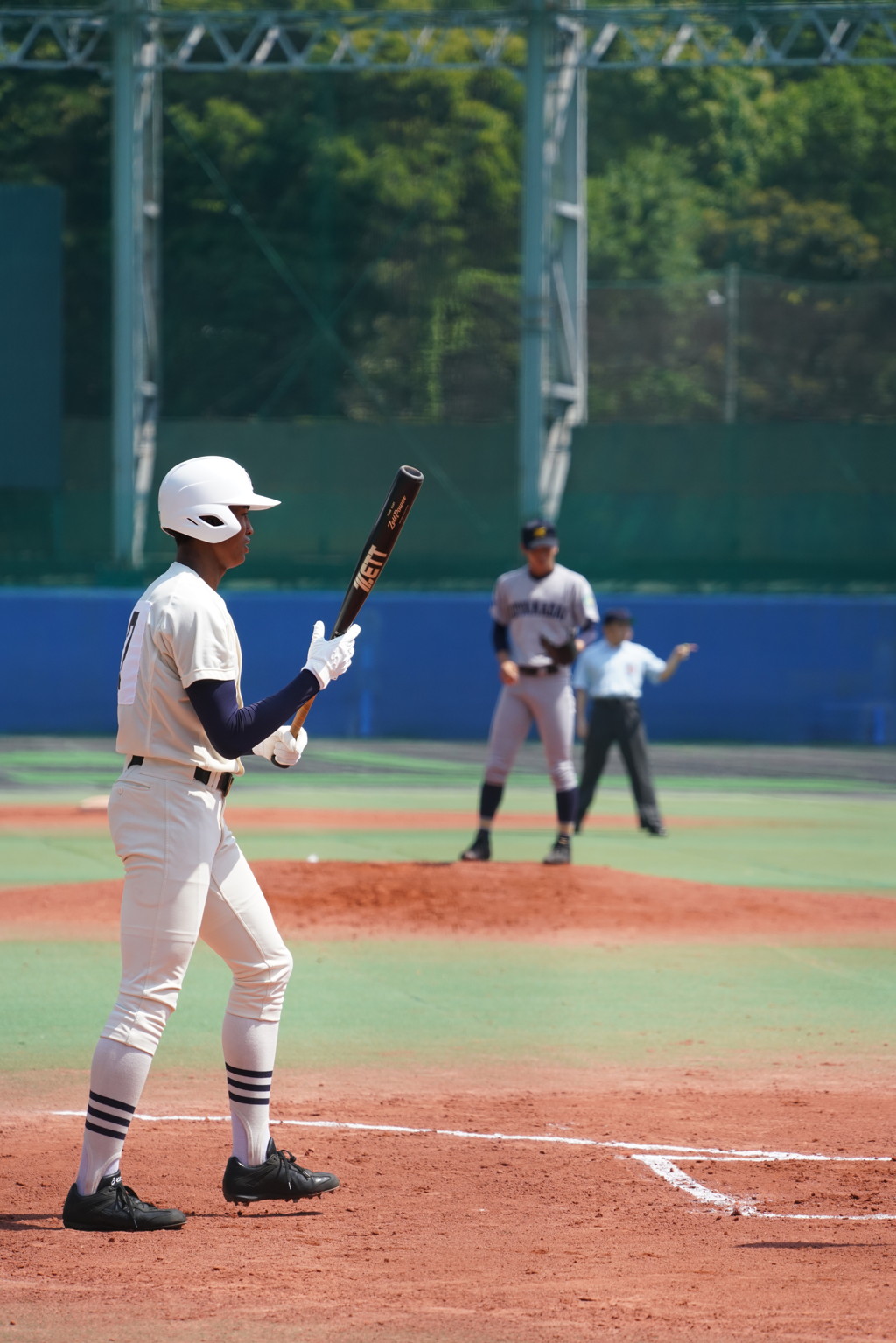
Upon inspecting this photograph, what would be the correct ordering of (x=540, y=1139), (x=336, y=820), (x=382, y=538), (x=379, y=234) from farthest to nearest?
(x=379, y=234) → (x=336, y=820) → (x=540, y=1139) → (x=382, y=538)

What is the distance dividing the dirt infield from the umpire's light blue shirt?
2880 mm

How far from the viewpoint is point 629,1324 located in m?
4.35

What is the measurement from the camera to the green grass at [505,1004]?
7.78m

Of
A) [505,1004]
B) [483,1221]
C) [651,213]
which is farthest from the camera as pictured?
[651,213]

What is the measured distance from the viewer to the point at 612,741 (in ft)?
48.8

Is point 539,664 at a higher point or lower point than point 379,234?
lower

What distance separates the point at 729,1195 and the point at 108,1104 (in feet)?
6.08

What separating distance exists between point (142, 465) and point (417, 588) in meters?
4.51

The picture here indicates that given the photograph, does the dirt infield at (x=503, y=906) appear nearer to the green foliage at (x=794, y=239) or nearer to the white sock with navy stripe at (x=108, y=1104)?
the white sock with navy stripe at (x=108, y=1104)

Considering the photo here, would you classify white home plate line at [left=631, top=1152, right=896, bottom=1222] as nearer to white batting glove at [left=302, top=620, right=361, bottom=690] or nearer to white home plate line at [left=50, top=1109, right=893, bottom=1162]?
white home plate line at [left=50, top=1109, right=893, bottom=1162]

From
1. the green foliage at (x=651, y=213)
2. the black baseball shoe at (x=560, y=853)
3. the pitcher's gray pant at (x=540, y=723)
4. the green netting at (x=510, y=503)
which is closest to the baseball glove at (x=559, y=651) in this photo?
the pitcher's gray pant at (x=540, y=723)

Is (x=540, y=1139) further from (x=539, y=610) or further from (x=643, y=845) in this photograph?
(x=643, y=845)

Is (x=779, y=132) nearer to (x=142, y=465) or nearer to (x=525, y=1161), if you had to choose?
(x=142, y=465)

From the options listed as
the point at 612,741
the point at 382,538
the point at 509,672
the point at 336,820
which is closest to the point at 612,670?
the point at 612,741
